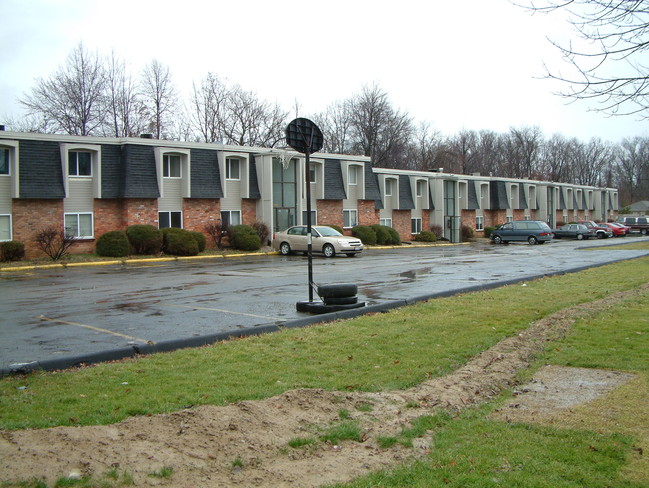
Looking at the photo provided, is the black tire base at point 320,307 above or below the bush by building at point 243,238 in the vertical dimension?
below

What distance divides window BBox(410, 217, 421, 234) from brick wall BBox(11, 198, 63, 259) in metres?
31.6

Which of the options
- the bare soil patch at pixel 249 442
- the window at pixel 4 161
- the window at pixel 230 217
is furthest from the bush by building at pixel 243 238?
the bare soil patch at pixel 249 442

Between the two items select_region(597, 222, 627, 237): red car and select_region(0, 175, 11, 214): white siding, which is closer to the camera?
select_region(0, 175, 11, 214): white siding

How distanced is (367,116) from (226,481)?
70.7 m

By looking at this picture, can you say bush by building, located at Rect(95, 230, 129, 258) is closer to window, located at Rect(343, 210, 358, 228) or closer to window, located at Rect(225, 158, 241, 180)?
window, located at Rect(225, 158, 241, 180)

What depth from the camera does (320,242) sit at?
32156 mm

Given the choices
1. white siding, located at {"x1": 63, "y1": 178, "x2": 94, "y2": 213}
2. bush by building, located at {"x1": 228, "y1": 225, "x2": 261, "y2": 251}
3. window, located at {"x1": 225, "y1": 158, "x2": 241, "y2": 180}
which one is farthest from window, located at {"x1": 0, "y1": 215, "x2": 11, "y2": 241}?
window, located at {"x1": 225, "y1": 158, "x2": 241, "y2": 180}

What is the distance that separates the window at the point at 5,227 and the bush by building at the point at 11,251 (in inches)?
70.6

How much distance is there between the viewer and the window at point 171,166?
113 feet

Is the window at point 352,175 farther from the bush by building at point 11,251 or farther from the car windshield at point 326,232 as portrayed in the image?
the bush by building at point 11,251

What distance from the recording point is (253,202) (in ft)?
128

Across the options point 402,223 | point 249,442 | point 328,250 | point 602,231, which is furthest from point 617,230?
point 249,442

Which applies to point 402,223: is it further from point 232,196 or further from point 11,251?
point 11,251

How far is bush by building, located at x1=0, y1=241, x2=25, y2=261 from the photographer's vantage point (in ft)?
86.7
